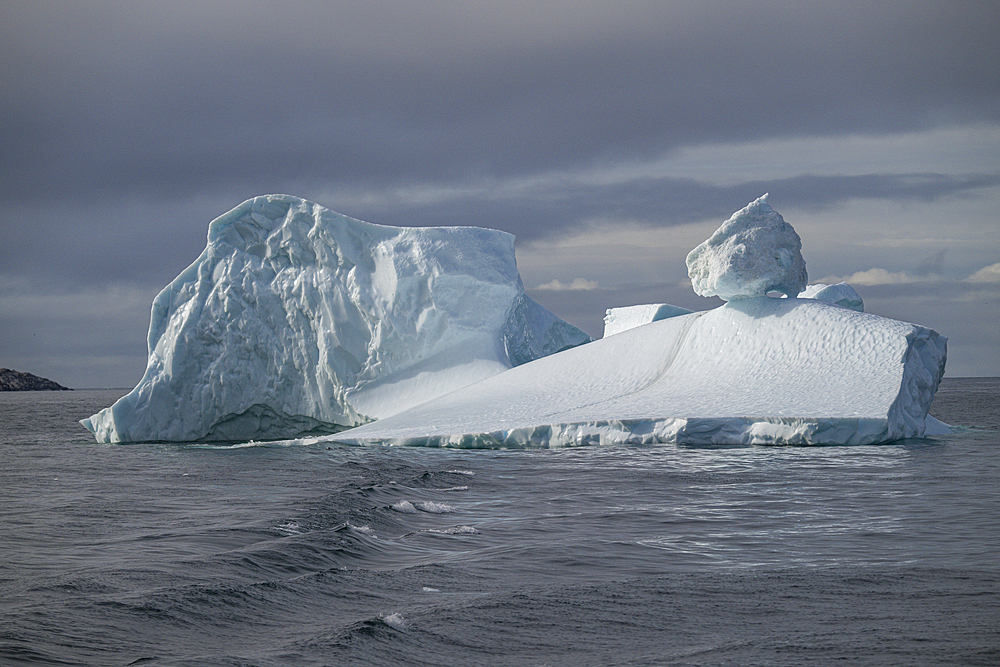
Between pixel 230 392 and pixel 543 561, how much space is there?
18.1 m

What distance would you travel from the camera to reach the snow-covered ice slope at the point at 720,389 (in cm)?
1652

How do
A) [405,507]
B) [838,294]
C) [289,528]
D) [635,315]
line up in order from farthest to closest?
[635,315] < [838,294] < [405,507] < [289,528]

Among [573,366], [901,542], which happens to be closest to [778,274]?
[573,366]

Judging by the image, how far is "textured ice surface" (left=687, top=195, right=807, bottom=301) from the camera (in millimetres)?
19391

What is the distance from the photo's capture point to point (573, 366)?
69.1ft

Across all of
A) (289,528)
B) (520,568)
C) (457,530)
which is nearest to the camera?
(520,568)

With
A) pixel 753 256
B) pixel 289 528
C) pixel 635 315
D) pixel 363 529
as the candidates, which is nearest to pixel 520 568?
pixel 363 529

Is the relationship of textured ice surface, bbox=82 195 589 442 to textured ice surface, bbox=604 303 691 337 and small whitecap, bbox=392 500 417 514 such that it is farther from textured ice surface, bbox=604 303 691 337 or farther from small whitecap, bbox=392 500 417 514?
small whitecap, bbox=392 500 417 514

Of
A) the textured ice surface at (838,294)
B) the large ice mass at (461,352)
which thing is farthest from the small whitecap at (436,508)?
the textured ice surface at (838,294)

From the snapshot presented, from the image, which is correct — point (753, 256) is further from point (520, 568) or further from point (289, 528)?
point (520, 568)

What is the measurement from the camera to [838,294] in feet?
94.1

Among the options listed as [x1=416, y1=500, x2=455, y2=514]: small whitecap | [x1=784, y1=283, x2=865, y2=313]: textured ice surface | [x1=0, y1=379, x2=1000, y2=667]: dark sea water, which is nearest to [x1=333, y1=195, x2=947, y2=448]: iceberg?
[x1=0, y1=379, x2=1000, y2=667]: dark sea water

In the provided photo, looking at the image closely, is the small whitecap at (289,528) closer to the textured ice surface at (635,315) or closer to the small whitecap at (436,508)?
the small whitecap at (436,508)

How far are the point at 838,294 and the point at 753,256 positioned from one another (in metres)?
11.0
